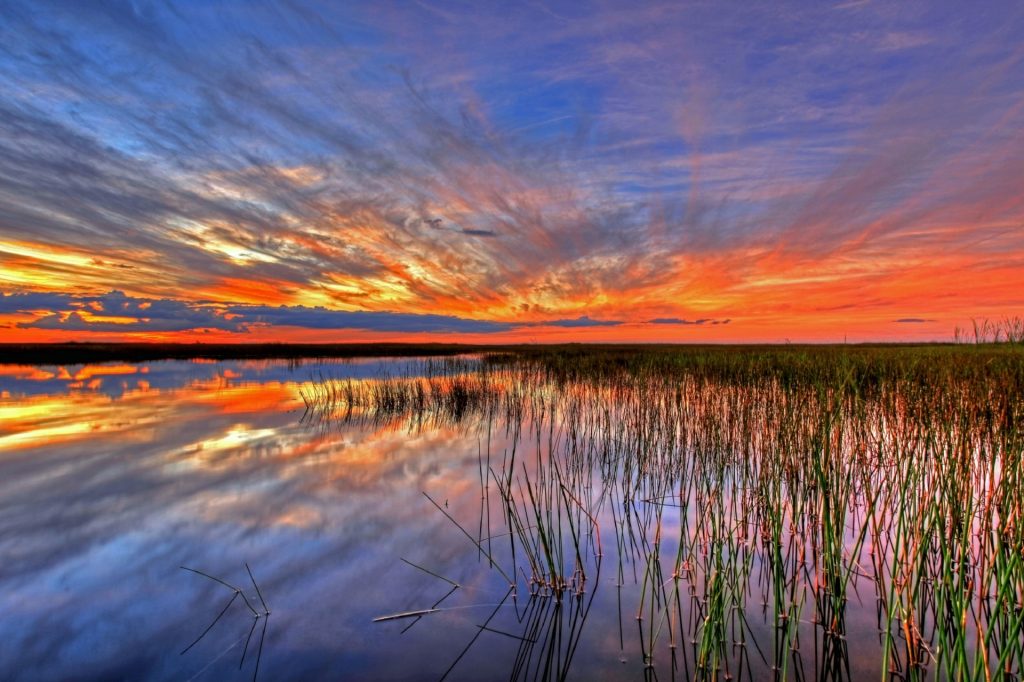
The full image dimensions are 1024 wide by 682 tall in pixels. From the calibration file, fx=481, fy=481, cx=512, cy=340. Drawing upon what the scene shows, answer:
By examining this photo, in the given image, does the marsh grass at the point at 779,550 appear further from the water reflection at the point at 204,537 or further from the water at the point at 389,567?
the water reflection at the point at 204,537

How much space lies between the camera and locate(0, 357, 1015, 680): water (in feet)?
12.2

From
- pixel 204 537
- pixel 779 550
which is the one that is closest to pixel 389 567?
pixel 204 537

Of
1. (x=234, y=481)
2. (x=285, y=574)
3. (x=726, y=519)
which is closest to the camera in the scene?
(x=285, y=574)

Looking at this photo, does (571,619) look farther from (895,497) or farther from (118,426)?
(118,426)

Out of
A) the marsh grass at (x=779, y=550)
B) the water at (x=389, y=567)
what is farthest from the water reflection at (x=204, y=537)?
the marsh grass at (x=779, y=550)

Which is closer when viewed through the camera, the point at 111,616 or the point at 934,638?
the point at 934,638

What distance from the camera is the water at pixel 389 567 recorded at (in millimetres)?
3717

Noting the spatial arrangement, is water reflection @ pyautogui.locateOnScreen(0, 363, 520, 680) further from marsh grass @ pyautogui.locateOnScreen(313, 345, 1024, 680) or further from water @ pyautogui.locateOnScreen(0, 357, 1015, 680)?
marsh grass @ pyautogui.locateOnScreen(313, 345, 1024, 680)

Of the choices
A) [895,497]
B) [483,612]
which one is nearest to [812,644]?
[483,612]

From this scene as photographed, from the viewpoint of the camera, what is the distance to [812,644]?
3.75 meters

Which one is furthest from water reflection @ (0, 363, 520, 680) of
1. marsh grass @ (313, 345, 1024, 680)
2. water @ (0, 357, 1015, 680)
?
marsh grass @ (313, 345, 1024, 680)

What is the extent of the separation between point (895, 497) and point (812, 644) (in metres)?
4.05

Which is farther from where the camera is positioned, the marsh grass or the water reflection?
the water reflection

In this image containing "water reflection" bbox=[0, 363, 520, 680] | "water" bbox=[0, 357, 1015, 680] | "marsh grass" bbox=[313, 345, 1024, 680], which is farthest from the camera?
"water reflection" bbox=[0, 363, 520, 680]
